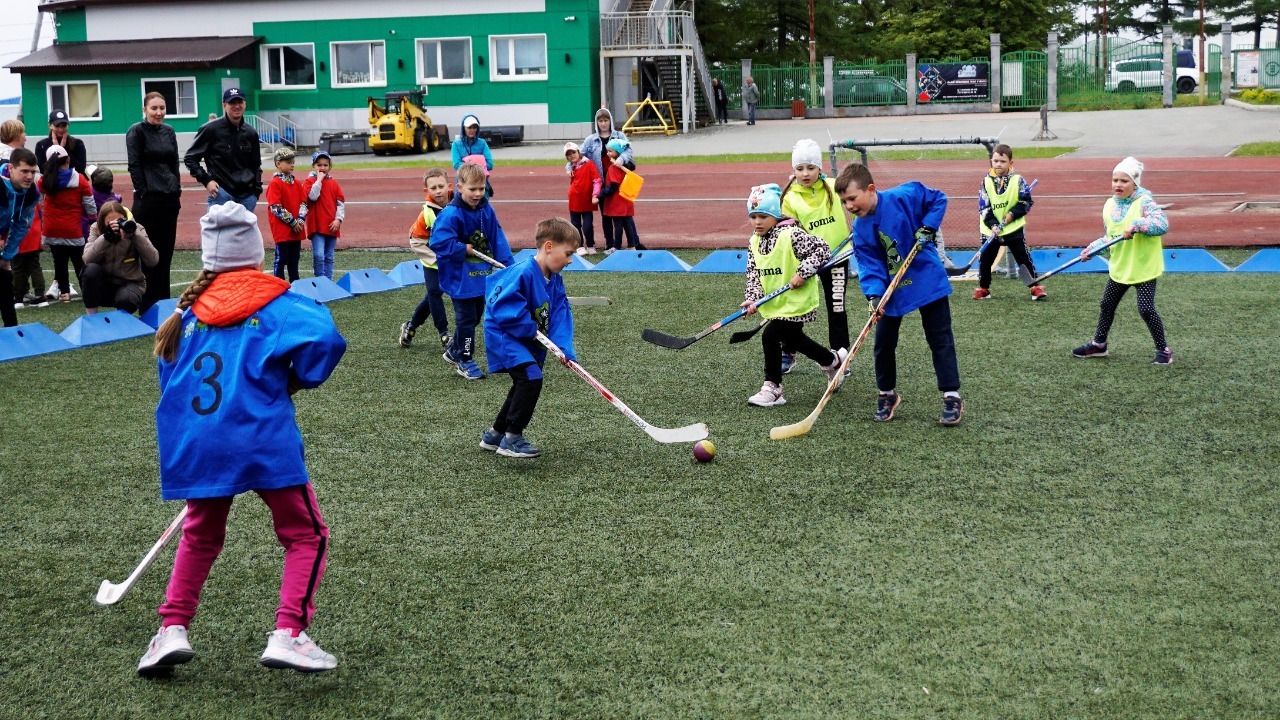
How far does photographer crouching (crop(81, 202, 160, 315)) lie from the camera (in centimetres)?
1145

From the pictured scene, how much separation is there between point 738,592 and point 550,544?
1004mm

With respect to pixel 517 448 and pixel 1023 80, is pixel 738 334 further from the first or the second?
pixel 1023 80

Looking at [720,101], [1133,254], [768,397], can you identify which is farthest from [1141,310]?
[720,101]

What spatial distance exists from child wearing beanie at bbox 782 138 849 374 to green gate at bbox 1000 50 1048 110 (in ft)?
122

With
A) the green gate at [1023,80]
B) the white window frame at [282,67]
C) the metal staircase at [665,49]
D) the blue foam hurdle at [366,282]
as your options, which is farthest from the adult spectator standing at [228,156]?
the green gate at [1023,80]

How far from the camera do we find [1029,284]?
436 inches

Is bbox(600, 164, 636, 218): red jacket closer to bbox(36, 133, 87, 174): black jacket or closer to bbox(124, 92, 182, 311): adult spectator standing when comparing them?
bbox(124, 92, 182, 311): adult spectator standing

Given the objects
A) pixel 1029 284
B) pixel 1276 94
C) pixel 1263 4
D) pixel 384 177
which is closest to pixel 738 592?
pixel 1029 284

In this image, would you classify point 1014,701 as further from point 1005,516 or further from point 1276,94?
point 1276,94

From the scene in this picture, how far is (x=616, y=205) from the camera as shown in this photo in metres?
15.8

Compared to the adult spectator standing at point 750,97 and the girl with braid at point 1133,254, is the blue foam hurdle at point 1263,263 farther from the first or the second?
the adult spectator standing at point 750,97

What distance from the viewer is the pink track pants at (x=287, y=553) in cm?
418

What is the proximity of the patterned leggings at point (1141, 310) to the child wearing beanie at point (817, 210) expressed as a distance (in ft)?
6.13

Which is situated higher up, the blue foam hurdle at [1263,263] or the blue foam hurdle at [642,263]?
the blue foam hurdle at [642,263]
